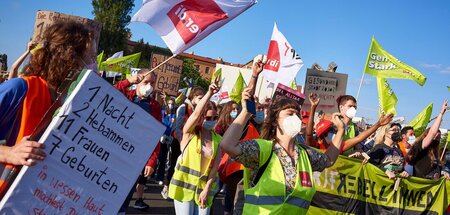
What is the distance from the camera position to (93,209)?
219cm

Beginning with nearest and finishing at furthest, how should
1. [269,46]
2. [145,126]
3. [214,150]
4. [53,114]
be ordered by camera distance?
[53,114]
[145,126]
[214,150]
[269,46]

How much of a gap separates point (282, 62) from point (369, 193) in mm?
3578

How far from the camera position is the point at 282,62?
8.92 meters

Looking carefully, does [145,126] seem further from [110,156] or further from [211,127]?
[211,127]

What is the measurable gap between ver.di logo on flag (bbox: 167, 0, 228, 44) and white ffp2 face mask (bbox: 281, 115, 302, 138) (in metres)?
2.09

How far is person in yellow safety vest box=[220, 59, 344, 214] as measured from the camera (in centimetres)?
296

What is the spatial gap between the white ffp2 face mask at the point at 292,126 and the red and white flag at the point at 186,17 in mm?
2001

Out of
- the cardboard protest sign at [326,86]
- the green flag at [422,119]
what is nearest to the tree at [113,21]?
the cardboard protest sign at [326,86]

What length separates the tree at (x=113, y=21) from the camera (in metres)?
57.1

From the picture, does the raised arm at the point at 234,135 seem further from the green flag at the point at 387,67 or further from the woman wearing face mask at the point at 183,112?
the green flag at the point at 387,67

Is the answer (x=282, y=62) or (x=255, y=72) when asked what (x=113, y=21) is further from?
(x=255, y=72)

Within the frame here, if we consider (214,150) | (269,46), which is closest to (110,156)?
(214,150)

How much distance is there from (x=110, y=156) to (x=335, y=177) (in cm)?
429

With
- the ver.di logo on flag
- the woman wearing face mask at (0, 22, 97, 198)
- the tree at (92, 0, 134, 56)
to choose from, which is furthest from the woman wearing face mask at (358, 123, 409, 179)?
the tree at (92, 0, 134, 56)
